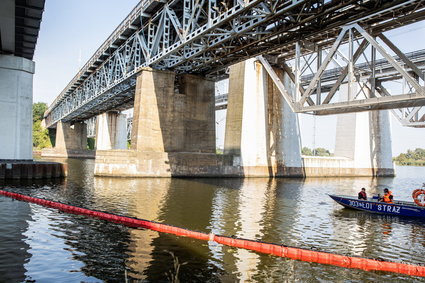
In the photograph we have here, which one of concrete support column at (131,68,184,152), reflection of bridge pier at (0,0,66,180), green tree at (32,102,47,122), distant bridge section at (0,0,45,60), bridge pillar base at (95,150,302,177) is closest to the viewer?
distant bridge section at (0,0,45,60)

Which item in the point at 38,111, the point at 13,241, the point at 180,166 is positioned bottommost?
the point at 13,241

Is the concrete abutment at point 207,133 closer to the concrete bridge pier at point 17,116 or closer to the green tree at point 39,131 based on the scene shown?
the concrete bridge pier at point 17,116

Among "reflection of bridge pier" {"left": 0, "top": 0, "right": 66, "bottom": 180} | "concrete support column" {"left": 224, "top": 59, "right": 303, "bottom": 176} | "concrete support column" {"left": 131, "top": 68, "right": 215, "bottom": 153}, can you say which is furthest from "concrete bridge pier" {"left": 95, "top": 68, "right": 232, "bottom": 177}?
"reflection of bridge pier" {"left": 0, "top": 0, "right": 66, "bottom": 180}

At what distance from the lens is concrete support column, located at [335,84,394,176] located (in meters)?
61.4

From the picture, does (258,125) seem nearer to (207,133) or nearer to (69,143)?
(207,133)

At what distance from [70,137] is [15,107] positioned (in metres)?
82.2

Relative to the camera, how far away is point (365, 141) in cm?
6250

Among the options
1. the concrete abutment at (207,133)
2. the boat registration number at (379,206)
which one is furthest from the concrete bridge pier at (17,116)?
the boat registration number at (379,206)

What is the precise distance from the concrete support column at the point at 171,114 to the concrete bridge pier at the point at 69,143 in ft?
230

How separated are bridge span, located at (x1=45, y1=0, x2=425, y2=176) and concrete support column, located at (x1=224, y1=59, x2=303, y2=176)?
138 mm

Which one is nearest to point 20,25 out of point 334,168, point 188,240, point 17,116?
point 17,116

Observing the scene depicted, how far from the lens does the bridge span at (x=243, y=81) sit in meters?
25.3

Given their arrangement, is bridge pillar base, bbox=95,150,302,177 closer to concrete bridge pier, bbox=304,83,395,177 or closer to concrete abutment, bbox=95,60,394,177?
concrete abutment, bbox=95,60,394,177

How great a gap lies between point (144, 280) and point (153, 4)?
32959 mm
